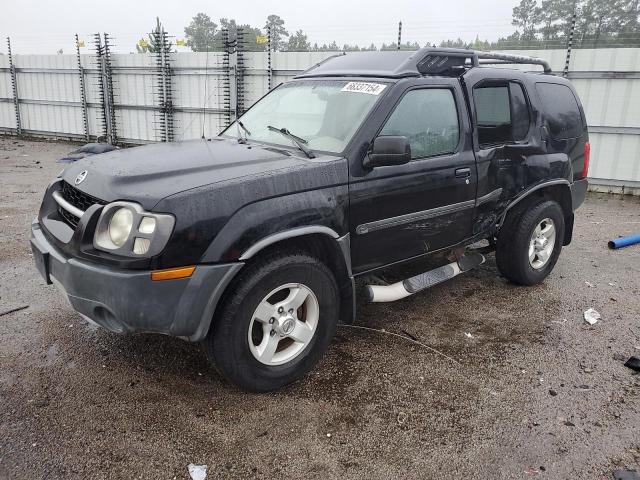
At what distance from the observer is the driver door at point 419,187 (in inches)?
138

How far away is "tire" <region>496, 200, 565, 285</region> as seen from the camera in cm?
482

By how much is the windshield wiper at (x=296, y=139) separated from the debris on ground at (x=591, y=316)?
9.19 feet

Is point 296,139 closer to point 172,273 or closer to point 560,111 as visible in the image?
point 172,273

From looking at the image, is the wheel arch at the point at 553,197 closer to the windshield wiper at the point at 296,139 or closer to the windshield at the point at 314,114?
the windshield at the point at 314,114

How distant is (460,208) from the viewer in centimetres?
414

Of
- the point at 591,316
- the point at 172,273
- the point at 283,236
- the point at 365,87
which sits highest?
the point at 365,87

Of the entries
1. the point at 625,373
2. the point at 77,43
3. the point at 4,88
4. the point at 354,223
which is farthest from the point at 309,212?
the point at 4,88

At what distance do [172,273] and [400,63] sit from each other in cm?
233

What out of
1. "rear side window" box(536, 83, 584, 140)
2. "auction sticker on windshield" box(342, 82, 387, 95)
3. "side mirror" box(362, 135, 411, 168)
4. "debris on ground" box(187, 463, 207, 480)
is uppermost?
"auction sticker on windshield" box(342, 82, 387, 95)

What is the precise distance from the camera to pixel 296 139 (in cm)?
370

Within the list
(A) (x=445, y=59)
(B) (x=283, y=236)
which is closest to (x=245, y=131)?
(B) (x=283, y=236)

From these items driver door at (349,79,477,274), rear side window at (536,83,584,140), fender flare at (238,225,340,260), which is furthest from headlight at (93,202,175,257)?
rear side window at (536,83,584,140)

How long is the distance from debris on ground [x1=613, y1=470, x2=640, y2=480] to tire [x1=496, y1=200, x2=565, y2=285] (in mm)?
2466

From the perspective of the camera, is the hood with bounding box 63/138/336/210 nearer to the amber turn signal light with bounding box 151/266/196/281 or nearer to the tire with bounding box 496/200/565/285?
the amber turn signal light with bounding box 151/266/196/281
